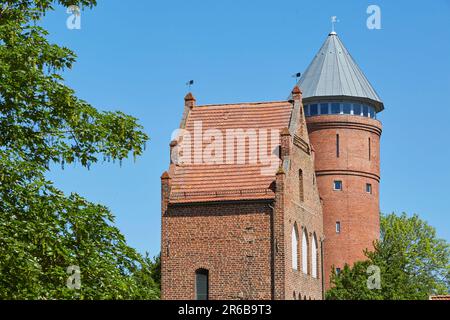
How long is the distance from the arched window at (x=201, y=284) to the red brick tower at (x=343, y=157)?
751 inches

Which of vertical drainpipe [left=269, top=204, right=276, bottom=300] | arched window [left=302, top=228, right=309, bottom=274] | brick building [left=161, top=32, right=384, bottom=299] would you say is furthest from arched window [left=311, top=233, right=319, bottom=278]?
vertical drainpipe [left=269, top=204, right=276, bottom=300]

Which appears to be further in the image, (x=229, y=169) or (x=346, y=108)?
(x=346, y=108)

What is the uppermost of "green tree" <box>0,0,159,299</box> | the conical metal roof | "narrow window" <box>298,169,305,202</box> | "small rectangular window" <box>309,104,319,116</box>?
the conical metal roof

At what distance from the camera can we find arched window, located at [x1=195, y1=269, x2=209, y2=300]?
4469 cm

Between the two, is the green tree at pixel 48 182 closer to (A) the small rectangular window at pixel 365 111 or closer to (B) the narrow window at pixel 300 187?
(B) the narrow window at pixel 300 187

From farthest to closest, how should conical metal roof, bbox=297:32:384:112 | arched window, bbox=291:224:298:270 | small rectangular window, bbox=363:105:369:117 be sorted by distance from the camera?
small rectangular window, bbox=363:105:369:117
conical metal roof, bbox=297:32:384:112
arched window, bbox=291:224:298:270

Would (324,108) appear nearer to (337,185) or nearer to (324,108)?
(324,108)

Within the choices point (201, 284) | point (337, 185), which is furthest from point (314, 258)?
point (337, 185)

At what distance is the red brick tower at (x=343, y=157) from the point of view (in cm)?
6269

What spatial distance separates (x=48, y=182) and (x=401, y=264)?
3766cm

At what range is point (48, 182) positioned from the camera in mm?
17531

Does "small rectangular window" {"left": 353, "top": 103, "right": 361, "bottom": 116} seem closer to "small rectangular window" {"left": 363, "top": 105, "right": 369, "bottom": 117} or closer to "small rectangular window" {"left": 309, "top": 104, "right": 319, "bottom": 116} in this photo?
"small rectangular window" {"left": 363, "top": 105, "right": 369, "bottom": 117}

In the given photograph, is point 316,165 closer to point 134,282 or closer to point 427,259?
point 427,259
